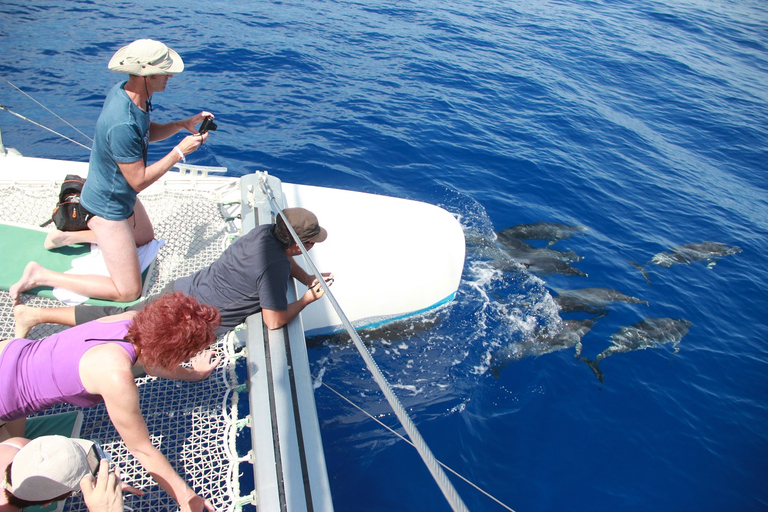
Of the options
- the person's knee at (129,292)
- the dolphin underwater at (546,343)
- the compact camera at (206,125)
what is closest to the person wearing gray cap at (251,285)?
the person's knee at (129,292)

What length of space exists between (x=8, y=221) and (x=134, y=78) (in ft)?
6.68

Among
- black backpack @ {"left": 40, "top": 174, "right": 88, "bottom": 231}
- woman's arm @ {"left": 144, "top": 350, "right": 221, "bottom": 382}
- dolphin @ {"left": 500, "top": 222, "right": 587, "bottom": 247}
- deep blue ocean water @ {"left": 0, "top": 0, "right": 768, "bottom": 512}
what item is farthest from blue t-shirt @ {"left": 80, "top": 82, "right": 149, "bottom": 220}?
dolphin @ {"left": 500, "top": 222, "right": 587, "bottom": 247}

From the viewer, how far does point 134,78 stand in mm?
2945

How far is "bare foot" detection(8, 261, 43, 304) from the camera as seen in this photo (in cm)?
328

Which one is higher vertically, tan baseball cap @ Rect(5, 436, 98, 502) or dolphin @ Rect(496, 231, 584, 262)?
tan baseball cap @ Rect(5, 436, 98, 502)

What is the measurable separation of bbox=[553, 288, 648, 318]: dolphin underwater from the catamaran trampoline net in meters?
4.72

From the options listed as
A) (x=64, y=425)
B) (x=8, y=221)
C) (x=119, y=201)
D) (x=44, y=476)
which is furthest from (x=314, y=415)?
(x=8, y=221)

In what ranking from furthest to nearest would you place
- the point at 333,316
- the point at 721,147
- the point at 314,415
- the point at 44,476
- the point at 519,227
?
the point at 721,147 → the point at 519,227 → the point at 333,316 → the point at 314,415 → the point at 44,476

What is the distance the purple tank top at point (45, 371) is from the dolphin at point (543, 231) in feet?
22.2

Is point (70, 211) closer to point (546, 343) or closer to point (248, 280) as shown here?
point (248, 280)

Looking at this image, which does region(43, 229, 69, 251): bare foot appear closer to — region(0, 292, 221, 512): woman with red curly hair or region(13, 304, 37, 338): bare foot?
region(13, 304, 37, 338): bare foot

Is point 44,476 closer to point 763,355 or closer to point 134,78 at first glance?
point 134,78

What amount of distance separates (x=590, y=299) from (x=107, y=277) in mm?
6201

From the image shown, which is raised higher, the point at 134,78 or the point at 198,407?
the point at 134,78
